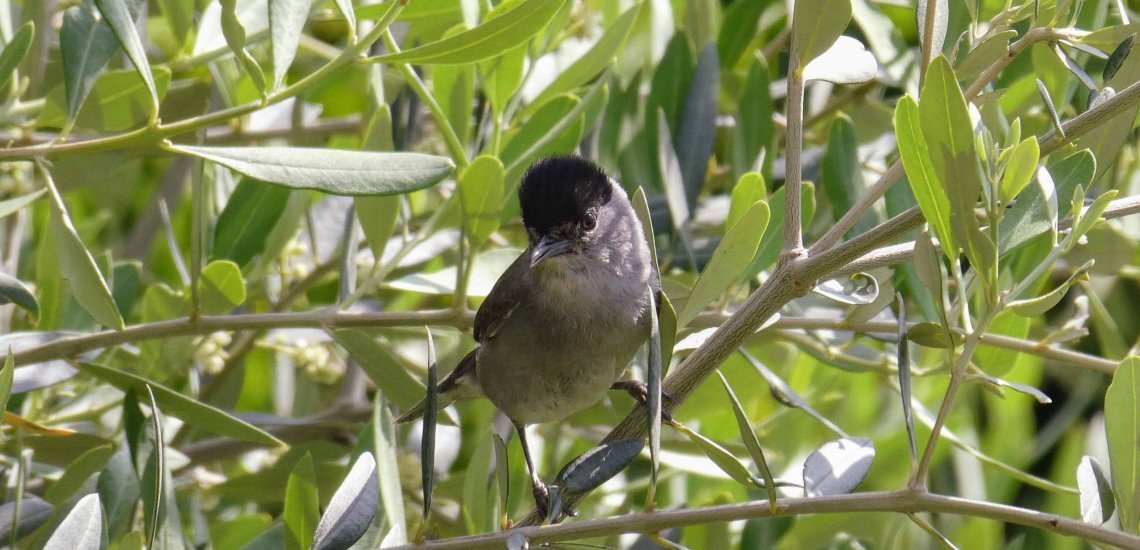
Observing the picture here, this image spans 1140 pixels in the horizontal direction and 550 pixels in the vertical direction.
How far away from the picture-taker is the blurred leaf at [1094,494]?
2164 mm

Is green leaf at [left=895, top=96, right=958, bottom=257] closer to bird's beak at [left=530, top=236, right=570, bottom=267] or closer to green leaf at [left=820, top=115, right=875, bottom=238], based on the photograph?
green leaf at [left=820, top=115, right=875, bottom=238]

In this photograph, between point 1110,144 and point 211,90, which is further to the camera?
point 211,90

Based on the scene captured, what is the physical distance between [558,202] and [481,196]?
0.55 m

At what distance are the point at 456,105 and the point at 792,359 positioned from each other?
60.5 inches

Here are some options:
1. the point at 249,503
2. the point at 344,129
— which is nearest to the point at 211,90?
the point at 344,129

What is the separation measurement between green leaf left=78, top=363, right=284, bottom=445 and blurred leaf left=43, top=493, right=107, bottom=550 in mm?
523

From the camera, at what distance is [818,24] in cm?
213

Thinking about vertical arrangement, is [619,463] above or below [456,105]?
below

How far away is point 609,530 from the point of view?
81.7 inches

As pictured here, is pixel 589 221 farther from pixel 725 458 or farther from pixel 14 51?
pixel 14 51

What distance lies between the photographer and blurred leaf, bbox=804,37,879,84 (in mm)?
2266

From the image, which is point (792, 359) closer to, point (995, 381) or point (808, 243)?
point (808, 243)

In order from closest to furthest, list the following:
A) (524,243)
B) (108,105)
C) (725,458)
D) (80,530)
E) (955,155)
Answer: (955,155) < (80,530) < (725,458) < (108,105) < (524,243)

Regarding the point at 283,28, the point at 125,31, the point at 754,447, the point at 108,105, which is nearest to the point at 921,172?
the point at 754,447
